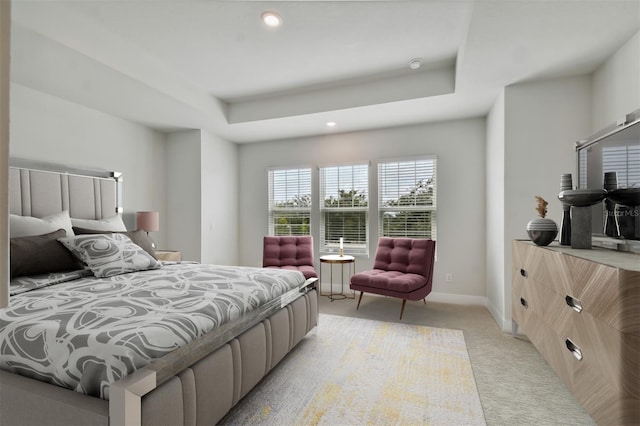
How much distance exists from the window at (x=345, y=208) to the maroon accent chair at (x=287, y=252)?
1.55ft

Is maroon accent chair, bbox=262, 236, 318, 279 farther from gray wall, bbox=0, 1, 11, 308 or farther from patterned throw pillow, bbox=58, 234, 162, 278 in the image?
gray wall, bbox=0, 1, 11, 308

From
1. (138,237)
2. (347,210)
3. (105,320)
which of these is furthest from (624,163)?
(138,237)

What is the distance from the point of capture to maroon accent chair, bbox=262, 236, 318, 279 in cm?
442

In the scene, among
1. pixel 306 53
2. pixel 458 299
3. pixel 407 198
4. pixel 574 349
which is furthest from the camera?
pixel 407 198

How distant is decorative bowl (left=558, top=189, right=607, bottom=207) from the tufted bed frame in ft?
6.75

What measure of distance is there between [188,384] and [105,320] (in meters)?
0.48

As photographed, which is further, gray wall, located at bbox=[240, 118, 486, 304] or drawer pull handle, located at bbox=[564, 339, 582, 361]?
gray wall, located at bbox=[240, 118, 486, 304]

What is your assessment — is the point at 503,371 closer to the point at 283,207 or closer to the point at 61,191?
the point at 283,207

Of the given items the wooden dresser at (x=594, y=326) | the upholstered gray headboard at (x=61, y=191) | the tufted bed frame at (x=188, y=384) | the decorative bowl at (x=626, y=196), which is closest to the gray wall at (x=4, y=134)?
the tufted bed frame at (x=188, y=384)

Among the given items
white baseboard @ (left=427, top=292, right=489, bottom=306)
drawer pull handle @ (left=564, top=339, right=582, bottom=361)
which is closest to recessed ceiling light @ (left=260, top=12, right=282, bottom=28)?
drawer pull handle @ (left=564, top=339, right=582, bottom=361)

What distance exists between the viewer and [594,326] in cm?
142

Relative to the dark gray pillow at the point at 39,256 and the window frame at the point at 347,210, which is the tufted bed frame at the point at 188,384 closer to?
the dark gray pillow at the point at 39,256

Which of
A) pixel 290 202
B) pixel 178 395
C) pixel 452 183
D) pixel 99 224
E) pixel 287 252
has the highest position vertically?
pixel 452 183

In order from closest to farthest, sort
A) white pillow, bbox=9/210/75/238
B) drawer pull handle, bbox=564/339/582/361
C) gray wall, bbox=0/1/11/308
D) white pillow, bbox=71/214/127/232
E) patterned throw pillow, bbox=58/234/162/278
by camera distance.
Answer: gray wall, bbox=0/1/11/308
drawer pull handle, bbox=564/339/582/361
patterned throw pillow, bbox=58/234/162/278
white pillow, bbox=9/210/75/238
white pillow, bbox=71/214/127/232
